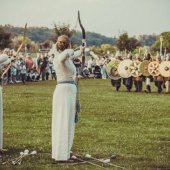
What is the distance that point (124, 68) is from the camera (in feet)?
104

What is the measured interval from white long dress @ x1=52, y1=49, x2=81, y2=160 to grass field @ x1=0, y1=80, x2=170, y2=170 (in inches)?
13.4

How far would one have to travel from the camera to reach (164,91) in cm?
3200

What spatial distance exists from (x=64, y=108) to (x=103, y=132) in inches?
164

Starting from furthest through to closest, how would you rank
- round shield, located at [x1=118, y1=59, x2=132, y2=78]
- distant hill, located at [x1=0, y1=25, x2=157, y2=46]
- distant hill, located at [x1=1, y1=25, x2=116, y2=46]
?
distant hill, located at [x1=1, y1=25, x2=116, y2=46] < distant hill, located at [x1=0, y1=25, x2=157, y2=46] < round shield, located at [x1=118, y1=59, x2=132, y2=78]

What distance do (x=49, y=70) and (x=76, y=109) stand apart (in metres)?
36.7

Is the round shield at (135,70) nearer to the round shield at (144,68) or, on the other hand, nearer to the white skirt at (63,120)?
the round shield at (144,68)

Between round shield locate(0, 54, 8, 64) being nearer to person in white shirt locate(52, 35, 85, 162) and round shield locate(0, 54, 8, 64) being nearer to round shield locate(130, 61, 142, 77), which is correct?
person in white shirt locate(52, 35, 85, 162)

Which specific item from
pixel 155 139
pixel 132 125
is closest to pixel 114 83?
pixel 132 125

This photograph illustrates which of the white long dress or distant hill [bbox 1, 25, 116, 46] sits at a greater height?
distant hill [bbox 1, 25, 116, 46]

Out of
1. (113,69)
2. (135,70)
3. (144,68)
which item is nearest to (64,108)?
(144,68)

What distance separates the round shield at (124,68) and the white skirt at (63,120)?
2039cm

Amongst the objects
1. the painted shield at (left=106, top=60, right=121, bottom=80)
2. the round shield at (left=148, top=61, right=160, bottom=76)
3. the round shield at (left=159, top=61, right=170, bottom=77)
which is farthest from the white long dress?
Result: the painted shield at (left=106, top=60, right=121, bottom=80)

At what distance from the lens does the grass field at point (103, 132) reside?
11234 mm

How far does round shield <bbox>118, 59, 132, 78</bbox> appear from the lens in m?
31.5
